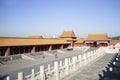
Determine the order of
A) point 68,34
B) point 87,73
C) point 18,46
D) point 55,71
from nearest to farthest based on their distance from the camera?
point 55,71 < point 87,73 < point 18,46 < point 68,34

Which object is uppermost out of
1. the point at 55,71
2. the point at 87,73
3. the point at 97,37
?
the point at 97,37

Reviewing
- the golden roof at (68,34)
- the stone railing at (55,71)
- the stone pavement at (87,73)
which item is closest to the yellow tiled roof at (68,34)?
the golden roof at (68,34)

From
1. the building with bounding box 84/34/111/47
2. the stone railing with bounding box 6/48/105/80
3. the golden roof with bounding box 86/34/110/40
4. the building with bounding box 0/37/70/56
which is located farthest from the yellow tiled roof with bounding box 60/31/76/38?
the stone railing with bounding box 6/48/105/80

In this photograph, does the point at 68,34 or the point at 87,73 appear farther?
the point at 68,34

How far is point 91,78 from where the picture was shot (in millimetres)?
11867

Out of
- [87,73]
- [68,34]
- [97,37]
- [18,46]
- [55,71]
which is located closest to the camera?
[55,71]

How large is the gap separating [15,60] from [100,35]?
134ft

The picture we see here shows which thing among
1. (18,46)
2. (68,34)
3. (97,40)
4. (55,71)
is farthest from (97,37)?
(55,71)

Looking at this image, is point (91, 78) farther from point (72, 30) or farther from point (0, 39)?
point (72, 30)

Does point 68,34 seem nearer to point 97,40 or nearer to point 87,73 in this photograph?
point 97,40

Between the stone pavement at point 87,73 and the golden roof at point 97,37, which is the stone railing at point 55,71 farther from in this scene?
the golden roof at point 97,37

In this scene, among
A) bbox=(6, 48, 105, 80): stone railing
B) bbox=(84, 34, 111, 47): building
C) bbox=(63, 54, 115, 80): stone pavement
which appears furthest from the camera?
bbox=(84, 34, 111, 47): building

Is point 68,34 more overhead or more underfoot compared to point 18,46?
more overhead

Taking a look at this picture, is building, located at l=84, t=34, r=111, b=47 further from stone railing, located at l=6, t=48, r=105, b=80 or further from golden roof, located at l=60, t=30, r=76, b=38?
stone railing, located at l=6, t=48, r=105, b=80
